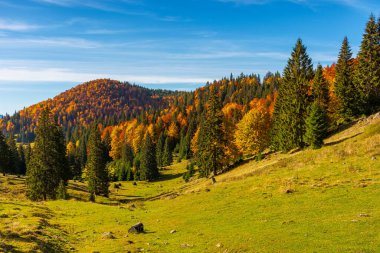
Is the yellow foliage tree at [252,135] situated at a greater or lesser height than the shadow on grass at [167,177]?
greater

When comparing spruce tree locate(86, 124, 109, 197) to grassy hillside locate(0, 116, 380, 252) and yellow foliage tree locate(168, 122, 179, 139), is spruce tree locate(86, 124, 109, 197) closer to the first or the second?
grassy hillside locate(0, 116, 380, 252)

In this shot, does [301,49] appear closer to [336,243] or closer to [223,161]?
[223,161]

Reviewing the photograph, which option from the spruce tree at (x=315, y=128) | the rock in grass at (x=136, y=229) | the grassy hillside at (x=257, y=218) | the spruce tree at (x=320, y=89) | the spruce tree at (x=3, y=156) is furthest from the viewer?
the spruce tree at (x=3, y=156)

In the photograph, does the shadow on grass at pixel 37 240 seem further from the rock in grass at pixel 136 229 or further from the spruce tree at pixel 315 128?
the spruce tree at pixel 315 128

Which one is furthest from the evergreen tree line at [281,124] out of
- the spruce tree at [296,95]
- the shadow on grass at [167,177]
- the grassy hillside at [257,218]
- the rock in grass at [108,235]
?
the rock in grass at [108,235]

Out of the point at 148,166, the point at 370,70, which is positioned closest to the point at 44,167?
the point at 148,166

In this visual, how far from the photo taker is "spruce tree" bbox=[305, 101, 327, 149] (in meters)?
49.3

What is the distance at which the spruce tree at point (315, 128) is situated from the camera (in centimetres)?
4928

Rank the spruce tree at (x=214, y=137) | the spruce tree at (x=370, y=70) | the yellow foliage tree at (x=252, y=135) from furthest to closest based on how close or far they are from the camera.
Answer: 1. the yellow foliage tree at (x=252, y=135)
2. the spruce tree at (x=214, y=137)
3. the spruce tree at (x=370, y=70)

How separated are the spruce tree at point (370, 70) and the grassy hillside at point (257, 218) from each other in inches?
957

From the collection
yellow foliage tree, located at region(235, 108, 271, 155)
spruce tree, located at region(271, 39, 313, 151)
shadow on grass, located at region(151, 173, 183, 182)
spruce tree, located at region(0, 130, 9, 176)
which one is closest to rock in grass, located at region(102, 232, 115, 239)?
spruce tree, located at region(271, 39, 313, 151)

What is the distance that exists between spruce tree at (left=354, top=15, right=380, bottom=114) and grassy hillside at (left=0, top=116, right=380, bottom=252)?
2430 centimetres

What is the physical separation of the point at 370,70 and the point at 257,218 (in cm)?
5506

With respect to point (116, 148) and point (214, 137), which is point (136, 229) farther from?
point (116, 148)
